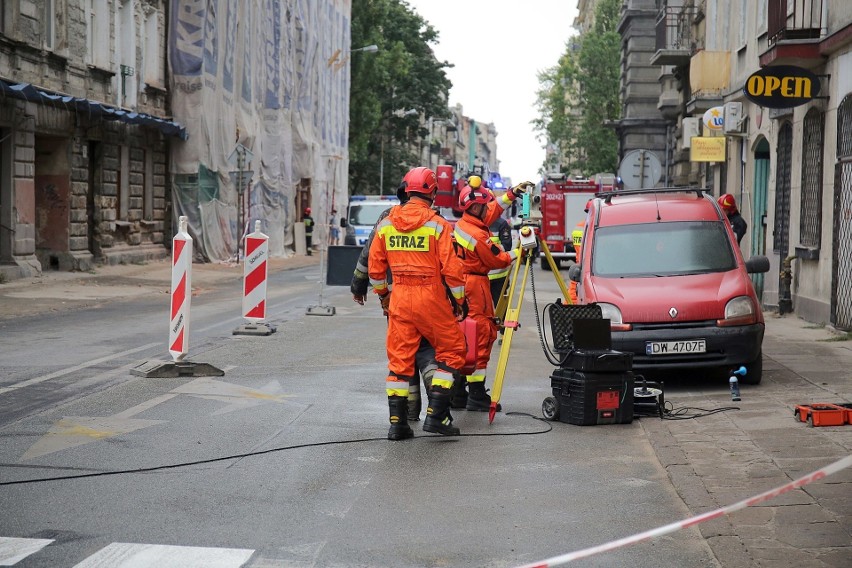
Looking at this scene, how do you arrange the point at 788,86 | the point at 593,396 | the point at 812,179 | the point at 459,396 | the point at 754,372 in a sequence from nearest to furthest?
the point at 593,396 → the point at 459,396 → the point at 754,372 → the point at 788,86 → the point at 812,179

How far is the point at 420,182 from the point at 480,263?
1474 millimetres

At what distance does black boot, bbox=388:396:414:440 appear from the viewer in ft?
28.1

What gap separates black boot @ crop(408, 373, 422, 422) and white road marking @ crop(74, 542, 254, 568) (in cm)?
335

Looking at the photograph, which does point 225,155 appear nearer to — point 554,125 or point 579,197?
point 579,197

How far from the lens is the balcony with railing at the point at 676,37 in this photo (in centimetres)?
3259

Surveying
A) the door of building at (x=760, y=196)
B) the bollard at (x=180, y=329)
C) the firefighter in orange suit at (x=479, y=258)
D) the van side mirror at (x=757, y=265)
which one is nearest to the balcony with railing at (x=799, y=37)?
the door of building at (x=760, y=196)

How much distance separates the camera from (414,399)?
9.01 m

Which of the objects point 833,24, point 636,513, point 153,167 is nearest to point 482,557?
point 636,513

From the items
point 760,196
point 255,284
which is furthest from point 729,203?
point 760,196

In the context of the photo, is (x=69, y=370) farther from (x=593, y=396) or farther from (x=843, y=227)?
(x=843, y=227)

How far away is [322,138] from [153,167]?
69.7ft

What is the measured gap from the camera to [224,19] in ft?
127

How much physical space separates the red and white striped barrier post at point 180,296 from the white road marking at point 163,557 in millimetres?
6470

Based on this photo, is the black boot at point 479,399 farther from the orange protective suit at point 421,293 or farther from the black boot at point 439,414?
the orange protective suit at point 421,293
